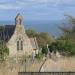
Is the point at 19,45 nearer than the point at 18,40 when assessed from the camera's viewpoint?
No

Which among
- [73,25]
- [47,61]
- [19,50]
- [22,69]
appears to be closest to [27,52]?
[19,50]

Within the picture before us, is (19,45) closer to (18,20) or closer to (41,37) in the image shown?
(18,20)

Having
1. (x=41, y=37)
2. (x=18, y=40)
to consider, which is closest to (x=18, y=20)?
(x=18, y=40)

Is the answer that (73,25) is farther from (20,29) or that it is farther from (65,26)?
(20,29)

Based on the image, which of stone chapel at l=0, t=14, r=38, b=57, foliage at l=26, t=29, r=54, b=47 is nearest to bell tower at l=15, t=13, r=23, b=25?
stone chapel at l=0, t=14, r=38, b=57

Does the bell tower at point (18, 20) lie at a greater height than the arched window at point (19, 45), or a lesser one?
greater

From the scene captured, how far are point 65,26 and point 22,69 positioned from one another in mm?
17588

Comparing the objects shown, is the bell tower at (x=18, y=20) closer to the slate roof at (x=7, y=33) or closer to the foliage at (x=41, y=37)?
the slate roof at (x=7, y=33)

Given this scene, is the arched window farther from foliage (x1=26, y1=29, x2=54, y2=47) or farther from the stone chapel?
foliage (x1=26, y1=29, x2=54, y2=47)

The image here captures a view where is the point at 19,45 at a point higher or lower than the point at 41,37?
higher

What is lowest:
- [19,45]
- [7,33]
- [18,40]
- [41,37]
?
[41,37]

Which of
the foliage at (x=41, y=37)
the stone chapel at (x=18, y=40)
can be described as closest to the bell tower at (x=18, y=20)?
the stone chapel at (x=18, y=40)

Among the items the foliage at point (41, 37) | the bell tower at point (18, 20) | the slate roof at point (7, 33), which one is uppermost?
the bell tower at point (18, 20)

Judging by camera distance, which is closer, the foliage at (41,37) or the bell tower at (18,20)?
the bell tower at (18,20)
